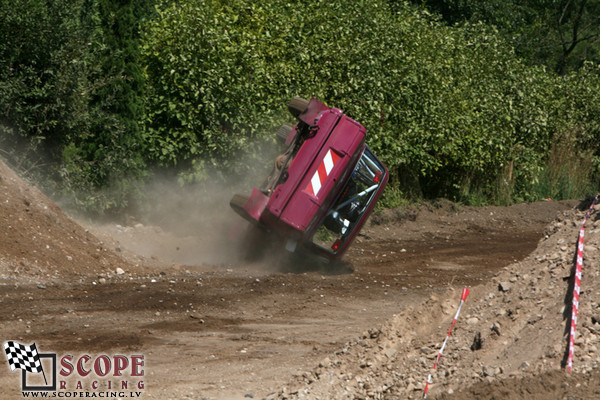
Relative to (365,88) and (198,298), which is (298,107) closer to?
(198,298)

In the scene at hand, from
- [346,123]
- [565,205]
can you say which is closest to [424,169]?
[565,205]

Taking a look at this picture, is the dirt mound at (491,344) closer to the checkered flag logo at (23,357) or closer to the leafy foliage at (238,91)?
the checkered flag logo at (23,357)

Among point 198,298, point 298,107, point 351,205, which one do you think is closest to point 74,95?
point 298,107

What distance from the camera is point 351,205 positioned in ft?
38.5

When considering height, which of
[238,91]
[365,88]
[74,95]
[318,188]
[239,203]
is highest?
[365,88]

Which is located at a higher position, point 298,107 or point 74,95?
point 298,107

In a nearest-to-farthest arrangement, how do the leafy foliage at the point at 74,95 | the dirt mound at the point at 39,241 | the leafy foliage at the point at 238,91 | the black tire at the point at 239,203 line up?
the dirt mound at the point at 39,241
the black tire at the point at 239,203
the leafy foliage at the point at 74,95
the leafy foliage at the point at 238,91

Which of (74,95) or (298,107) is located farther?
(74,95)

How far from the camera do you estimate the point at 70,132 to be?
1276cm

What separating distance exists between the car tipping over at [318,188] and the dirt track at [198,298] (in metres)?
0.73

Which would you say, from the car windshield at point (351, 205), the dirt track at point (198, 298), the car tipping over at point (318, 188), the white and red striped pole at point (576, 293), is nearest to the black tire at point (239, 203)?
the car tipping over at point (318, 188)

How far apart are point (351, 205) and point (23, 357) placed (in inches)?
233

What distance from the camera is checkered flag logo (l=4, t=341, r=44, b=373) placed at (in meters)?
6.86

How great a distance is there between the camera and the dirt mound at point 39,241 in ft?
32.6
